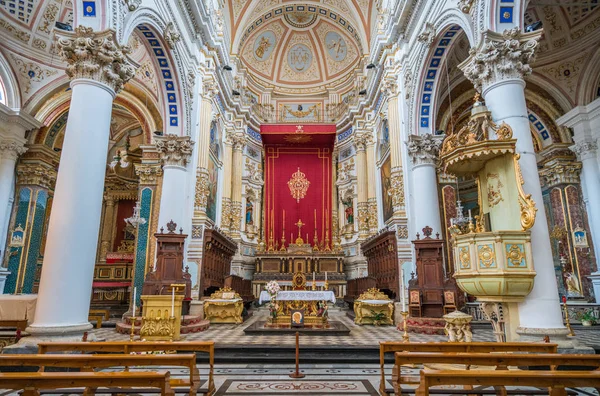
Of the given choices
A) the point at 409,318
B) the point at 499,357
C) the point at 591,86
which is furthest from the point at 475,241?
the point at 591,86

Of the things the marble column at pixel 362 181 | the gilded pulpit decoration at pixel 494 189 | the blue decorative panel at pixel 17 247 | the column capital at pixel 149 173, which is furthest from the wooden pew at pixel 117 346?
the marble column at pixel 362 181

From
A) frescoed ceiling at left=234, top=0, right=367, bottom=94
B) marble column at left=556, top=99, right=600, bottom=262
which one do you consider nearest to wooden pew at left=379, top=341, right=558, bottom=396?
marble column at left=556, top=99, right=600, bottom=262

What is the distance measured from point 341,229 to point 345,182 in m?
2.40

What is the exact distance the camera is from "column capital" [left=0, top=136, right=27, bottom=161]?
11391 mm

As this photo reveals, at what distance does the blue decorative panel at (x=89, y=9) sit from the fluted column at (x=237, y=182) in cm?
1081

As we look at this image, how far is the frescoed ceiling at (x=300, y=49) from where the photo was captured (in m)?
19.4

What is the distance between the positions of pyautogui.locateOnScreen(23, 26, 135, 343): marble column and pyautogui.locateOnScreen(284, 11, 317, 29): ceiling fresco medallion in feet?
50.4

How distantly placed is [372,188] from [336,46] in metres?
9.23

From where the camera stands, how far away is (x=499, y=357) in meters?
2.99

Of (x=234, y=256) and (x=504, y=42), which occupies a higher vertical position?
(x=504, y=42)

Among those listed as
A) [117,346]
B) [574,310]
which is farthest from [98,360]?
[574,310]

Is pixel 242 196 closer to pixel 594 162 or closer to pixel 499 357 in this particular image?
pixel 594 162

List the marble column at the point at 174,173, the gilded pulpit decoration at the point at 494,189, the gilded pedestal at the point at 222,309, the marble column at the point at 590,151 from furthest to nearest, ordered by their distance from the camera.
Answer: the marble column at the point at 590,151 < the marble column at the point at 174,173 < the gilded pedestal at the point at 222,309 < the gilded pulpit decoration at the point at 494,189

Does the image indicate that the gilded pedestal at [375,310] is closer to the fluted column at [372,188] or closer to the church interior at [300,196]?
the church interior at [300,196]
